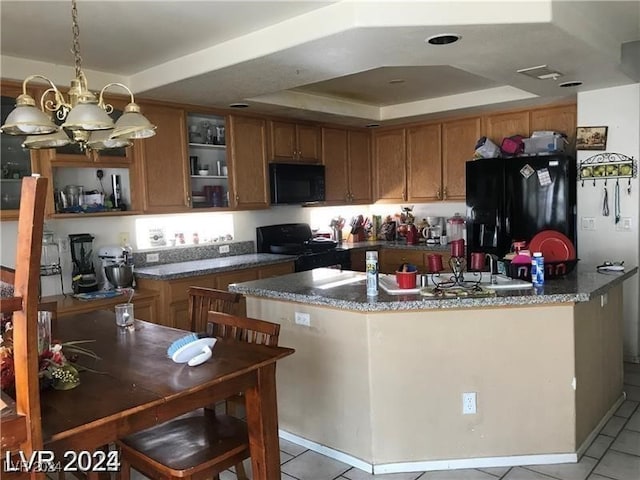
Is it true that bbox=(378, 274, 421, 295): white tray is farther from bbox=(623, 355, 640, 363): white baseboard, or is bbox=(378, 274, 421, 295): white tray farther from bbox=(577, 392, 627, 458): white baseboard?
bbox=(623, 355, 640, 363): white baseboard

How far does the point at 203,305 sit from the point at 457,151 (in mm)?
3670

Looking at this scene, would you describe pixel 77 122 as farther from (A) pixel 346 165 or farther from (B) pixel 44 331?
(A) pixel 346 165

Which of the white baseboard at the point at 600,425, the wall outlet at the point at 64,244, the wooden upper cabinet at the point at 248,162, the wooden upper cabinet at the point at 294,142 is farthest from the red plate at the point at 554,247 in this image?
the wall outlet at the point at 64,244

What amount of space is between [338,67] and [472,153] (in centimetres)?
261

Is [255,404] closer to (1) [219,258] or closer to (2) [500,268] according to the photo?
(2) [500,268]

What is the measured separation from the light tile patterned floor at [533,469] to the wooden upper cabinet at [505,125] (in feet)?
9.82

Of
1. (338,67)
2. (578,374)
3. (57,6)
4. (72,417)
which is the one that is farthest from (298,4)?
(578,374)

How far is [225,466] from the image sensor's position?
6.24ft

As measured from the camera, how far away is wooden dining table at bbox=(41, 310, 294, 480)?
1.46 meters

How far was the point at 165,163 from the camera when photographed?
4289 millimetres

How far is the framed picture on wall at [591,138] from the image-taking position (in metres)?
4.26

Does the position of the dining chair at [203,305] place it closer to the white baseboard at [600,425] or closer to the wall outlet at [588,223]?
the white baseboard at [600,425]

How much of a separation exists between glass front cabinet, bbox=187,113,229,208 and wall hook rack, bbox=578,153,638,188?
10.3 feet

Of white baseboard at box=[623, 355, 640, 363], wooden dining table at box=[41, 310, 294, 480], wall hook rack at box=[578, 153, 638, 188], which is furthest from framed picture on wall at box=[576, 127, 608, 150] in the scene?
wooden dining table at box=[41, 310, 294, 480]
